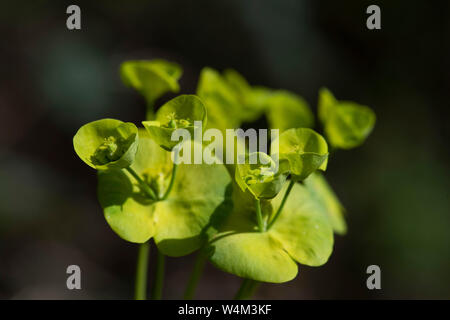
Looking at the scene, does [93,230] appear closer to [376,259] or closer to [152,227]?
[376,259]

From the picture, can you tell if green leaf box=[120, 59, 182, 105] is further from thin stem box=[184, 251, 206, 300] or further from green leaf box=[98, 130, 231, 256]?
thin stem box=[184, 251, 206, 300]

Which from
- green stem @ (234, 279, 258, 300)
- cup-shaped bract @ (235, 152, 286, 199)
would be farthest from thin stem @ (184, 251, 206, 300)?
cup-shaped bract @ (235, 152, 286, 199)

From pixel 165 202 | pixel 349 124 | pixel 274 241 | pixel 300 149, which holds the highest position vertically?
pixel 349 124

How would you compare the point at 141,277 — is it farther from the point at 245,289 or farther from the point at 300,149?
the point at 300,149

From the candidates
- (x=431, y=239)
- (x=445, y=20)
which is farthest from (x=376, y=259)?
(x=445, y=20)

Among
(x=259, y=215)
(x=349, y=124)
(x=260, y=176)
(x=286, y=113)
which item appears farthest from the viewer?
(x=286, y=113)

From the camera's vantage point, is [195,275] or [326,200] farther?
[326,200]

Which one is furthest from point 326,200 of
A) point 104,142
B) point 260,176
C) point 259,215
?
point 104,142
